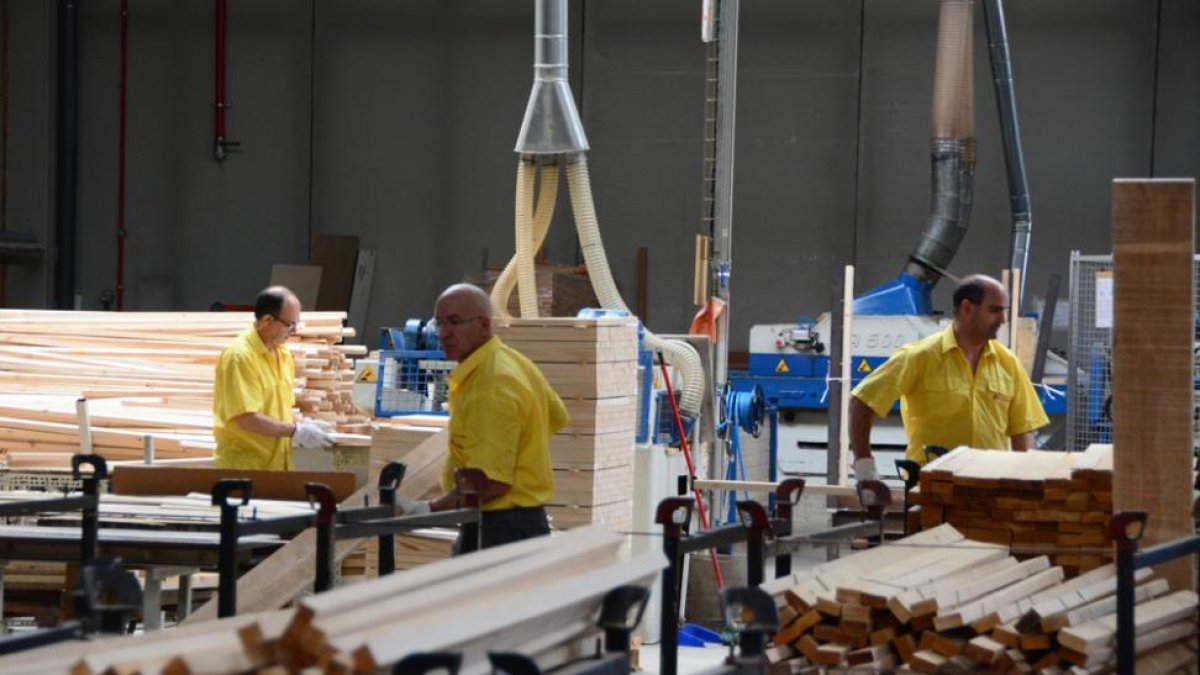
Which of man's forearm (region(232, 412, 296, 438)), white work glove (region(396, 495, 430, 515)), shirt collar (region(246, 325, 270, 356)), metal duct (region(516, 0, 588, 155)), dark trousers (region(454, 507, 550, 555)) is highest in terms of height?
metal duct (region(516, 0, 588, 155))

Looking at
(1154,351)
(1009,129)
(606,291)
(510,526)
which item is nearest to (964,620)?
(1154,351)

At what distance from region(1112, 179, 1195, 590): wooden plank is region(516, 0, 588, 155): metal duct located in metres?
5.41

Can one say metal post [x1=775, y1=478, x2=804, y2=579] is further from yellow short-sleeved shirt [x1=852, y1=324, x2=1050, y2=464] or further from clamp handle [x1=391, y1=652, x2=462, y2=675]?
clamp handle [x1=391, y1=652, x2=462, y2=675]

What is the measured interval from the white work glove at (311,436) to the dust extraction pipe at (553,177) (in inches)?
72.0

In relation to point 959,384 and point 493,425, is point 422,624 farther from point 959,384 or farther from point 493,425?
point 959,384

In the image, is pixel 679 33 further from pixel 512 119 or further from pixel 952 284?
pixel 952 284

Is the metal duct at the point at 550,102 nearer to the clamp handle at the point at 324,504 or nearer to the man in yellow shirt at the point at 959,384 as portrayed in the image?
the man in yellow shirt at the point at 959,384

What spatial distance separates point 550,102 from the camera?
10383 mm

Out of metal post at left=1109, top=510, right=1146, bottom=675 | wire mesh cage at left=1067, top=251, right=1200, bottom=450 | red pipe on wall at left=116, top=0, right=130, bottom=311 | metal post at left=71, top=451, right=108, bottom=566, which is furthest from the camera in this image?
red pipe on wall at left=116, top=0, right=130, bottom=311

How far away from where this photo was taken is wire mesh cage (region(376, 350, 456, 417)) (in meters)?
10.1

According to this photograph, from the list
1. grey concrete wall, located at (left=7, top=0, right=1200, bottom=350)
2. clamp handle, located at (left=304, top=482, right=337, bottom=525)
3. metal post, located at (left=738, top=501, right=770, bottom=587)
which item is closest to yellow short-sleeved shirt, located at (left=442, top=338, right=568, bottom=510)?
clamp handle, located at (left=304, top=482, right=337, bottom=525)

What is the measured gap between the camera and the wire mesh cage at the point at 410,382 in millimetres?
10055

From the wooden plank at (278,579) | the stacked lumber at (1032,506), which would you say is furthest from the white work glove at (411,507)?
the stacked lumber at (1032,506)

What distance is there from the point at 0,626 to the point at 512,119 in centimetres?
1178
